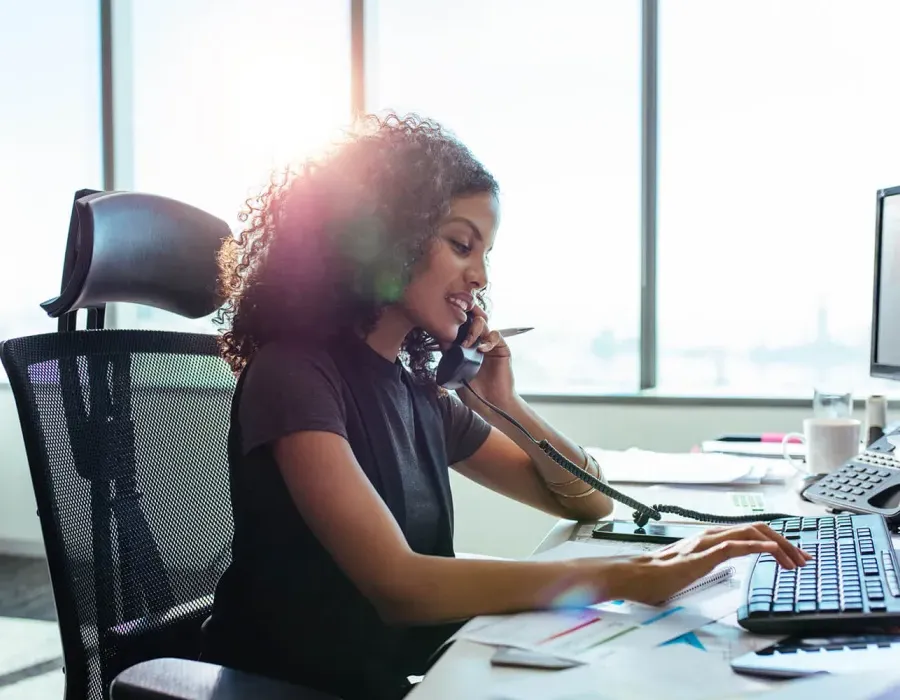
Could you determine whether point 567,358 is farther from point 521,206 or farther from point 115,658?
point 115,658

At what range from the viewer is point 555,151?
2939 mm

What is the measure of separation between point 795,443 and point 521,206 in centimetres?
138

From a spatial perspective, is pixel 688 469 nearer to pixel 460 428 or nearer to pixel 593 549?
pixel 460 428

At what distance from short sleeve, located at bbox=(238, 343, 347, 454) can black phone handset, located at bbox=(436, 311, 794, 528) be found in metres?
0.29

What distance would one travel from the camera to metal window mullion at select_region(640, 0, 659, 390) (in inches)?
110

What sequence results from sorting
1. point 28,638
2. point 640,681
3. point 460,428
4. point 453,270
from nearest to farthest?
point 640,681
point 453,270
point 460,428
point 28,638

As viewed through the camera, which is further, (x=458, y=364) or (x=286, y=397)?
(x=458, y=364)

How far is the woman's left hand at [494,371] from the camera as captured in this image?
137cm

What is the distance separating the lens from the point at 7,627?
A: 2605 mm

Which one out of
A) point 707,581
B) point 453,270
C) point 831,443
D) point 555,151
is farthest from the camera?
point 555,151

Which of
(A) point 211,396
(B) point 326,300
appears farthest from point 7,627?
(B) point 326,300

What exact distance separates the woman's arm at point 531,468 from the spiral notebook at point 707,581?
36cm

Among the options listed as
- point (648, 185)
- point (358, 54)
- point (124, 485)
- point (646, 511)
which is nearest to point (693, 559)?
point (646, 511)

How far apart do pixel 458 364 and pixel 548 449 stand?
0.20 m
